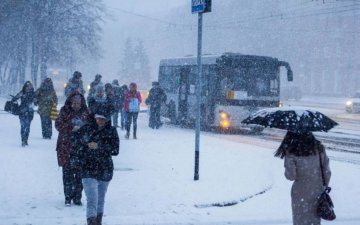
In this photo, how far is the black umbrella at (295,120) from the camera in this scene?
525 centimetres

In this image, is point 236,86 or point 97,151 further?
point 236,86

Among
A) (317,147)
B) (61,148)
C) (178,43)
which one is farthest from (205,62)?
(178,43)

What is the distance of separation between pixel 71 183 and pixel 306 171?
13.2ft

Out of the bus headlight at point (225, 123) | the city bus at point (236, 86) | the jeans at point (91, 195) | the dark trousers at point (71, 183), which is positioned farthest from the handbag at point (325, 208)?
the bus headlight at point (225, 123)

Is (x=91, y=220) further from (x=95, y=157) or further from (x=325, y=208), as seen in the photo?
(x=325, y=208)

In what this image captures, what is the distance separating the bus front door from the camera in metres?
22.2

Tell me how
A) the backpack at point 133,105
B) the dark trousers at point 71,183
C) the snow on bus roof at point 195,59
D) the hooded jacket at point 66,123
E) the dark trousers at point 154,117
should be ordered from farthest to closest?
the dark trousers at point 154,117, the snow on bus roof at point 195,59, the backpack at point 133,105, the dark trousers at point 71,183, the hooded jacket at point 66,123

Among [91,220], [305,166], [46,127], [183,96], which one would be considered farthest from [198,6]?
[183,96]

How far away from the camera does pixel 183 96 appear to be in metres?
22.5

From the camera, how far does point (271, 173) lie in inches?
449

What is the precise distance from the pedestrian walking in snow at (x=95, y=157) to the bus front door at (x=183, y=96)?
51.6 ft

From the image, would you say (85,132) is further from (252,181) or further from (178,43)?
(178,43)

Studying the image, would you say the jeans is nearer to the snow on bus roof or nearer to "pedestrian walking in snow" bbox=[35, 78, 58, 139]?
"pedestrian walking in snow" bbox=[35, 78, 58, 139]

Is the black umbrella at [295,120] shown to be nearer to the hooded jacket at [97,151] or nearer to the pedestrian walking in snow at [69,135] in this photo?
the hooded jacket at [97,151]
